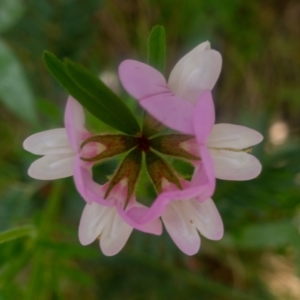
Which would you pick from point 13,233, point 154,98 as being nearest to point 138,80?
point 154,98

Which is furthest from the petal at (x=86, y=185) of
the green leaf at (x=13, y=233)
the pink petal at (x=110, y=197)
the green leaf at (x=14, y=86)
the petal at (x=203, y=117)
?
the green leaf at (x=14, y=86)

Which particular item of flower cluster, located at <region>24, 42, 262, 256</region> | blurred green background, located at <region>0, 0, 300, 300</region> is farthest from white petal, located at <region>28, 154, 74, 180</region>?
blurred green background, located at <region>0, 0, 300, 300</region>

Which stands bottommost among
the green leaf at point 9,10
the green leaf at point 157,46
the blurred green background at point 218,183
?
the blurred green background at point 218,183

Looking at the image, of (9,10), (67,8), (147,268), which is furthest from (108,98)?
(147,268)

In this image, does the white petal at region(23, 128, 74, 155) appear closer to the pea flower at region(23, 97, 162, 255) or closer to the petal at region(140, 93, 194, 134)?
the pea flower at region(23, 97, 162, 255)

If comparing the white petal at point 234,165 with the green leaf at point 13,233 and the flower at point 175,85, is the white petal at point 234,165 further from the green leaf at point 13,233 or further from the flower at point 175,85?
the green leaf at point 13,233

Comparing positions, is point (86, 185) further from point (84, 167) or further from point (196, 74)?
point (196, 74)

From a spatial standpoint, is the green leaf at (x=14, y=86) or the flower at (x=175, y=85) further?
the green leaf at (x=14, y=86)
